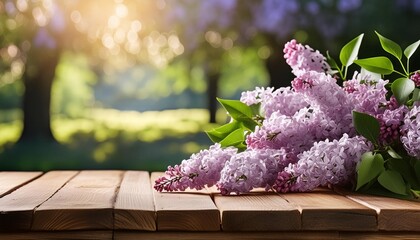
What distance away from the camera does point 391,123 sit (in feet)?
5.66

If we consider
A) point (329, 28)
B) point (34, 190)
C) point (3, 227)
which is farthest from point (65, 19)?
point (3, 227)

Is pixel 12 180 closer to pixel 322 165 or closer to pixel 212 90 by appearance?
pixel 322 165

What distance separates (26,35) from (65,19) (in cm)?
33

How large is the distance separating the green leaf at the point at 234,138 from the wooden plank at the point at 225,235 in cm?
55

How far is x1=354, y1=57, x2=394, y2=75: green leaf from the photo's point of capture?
1821 mm

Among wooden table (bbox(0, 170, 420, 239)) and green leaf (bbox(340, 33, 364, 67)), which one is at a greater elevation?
green leaf (bbox(340, 33, 364, 67))

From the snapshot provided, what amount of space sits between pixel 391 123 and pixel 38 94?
4.61m

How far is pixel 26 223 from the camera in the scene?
134 cm

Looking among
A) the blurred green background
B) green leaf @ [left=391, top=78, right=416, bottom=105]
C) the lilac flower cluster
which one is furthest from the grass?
green leaf @ [left=391, top=78, right=416, bottom=105]

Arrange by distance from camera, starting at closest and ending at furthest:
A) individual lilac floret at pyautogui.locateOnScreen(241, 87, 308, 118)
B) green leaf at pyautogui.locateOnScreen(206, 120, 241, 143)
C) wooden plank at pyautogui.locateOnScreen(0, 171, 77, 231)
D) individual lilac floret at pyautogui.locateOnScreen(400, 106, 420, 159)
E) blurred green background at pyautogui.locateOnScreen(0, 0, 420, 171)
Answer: wooden plank at pyautogui.locateOnScreen(0, 171, 77, 231) → individual lilac floret at pyautogui.locateOnScreen(400, 106, 420, 159) → individual lilac floret at pyautogui.locateOnScreen(241, 87, 308, 118) → green leaf at pyautogui.locateOnScreen(206, 120, 241, 143) → blurred green background at pyautogui.locateOnScreen(0, 0, 420, 171)

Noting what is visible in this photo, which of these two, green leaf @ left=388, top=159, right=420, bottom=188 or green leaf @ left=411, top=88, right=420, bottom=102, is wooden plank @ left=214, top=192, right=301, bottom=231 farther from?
green leaf @ left=411, top=88, right=420, bottom=102

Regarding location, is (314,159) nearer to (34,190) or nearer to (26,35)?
(34,190)

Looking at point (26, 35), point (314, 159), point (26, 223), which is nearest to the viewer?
point (26, 223)

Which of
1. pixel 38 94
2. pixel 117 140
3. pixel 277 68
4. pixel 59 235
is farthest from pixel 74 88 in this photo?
pixel 59 235
